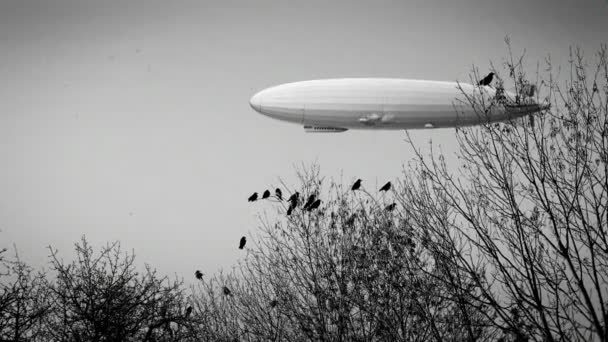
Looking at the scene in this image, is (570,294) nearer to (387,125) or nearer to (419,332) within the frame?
(419,332)

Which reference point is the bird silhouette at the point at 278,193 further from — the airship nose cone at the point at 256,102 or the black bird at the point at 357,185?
the airship nose cone at the point at 256,102

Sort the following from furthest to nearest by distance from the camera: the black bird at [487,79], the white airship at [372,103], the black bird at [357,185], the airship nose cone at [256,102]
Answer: the airship nose cone at [256,102]
the white airship at [372,103]
the black bird at [357,185]
the black bird at [487,79]

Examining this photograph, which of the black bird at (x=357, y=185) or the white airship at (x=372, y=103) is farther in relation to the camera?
the white airship at (x=372, y=103)

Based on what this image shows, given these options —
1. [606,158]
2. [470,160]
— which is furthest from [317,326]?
[606,158]

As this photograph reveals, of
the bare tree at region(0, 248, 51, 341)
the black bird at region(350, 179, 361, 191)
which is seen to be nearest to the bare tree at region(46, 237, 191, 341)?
the bare tree at region(0, 248, 51, 341)

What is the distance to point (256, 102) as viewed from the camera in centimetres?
2595

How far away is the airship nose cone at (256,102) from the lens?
84.6 feet

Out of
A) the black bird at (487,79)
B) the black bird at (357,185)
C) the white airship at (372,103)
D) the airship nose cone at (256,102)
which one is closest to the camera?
the black bird at (487,79)

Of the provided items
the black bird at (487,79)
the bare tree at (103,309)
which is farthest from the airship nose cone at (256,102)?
the black bird at (487,79)

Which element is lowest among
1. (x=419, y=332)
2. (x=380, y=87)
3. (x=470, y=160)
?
(x=419, y=332)

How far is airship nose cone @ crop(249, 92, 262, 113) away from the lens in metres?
25.8

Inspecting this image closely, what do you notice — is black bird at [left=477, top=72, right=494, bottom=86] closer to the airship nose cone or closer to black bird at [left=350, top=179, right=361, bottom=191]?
black bird at [left=350, top=179, right=361, bottom=191]

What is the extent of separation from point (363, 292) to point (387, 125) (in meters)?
15.5

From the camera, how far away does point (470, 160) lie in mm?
7012
